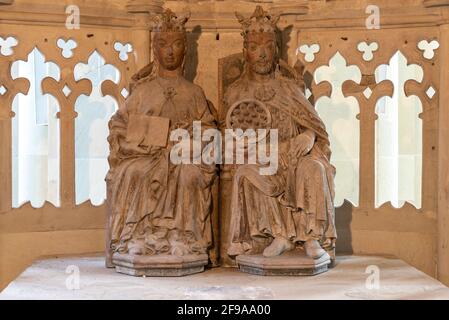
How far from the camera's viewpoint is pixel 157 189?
5887 mm

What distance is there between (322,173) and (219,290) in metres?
1.12

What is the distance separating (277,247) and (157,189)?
90 centimetres

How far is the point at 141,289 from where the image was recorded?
525 cm

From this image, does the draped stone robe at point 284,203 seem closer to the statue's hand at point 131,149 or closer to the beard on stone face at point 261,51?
the beard on stone face at point 261,51

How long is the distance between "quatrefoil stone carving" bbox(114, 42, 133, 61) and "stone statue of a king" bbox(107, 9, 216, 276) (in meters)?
0.88

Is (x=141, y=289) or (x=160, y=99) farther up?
(x=160, y=99)

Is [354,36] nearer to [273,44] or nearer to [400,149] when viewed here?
[273,44]

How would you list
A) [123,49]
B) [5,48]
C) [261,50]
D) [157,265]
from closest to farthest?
[157,265] → [261,50] → [5,48] → [123,49]

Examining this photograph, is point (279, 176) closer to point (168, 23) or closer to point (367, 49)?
point (168, 23)

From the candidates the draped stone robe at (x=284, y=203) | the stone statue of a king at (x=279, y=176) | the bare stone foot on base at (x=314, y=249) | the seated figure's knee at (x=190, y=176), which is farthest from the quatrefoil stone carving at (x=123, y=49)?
the bare stone foot on base at (x=314, y=249)

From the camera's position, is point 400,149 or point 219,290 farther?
point 400,149

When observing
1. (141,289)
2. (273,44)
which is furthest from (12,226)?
(273,44)

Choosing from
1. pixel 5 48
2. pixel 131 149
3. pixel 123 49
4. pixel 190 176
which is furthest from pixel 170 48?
pixel 5 48
